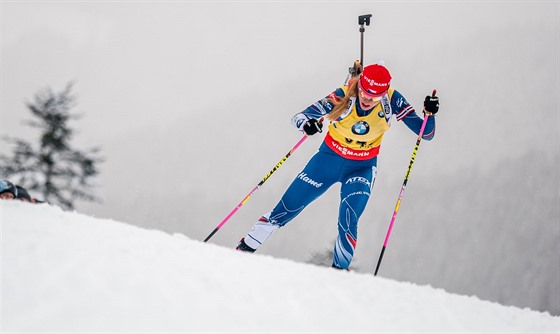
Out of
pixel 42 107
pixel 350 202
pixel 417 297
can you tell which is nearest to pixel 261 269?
pixel 417 297

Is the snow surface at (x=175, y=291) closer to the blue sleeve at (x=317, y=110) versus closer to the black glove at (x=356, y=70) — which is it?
the blue sleeve at (x=317, y=110)

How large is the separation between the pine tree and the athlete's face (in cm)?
1290

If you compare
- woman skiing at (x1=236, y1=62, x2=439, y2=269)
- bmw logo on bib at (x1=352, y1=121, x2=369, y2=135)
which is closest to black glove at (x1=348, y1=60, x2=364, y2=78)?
woman skiing at (x1=236, y1=62, x2=439, y2=269)

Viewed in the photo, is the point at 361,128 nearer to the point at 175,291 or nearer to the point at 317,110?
the point at 317,110

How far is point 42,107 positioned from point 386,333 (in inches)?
672

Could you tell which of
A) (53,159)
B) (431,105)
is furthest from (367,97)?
(53,159)

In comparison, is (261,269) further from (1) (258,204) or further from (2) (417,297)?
(1) (258,204)

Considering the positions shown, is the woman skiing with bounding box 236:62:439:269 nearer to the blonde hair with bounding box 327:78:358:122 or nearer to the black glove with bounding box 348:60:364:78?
the blonde hair with bounding box 327:78:358:122

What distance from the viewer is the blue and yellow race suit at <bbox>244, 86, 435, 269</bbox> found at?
205 inches

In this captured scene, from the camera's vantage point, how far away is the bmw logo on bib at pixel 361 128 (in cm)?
536

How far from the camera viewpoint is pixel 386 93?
17.4 ft

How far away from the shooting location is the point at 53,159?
53.4ft

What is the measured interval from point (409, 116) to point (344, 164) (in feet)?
3.44

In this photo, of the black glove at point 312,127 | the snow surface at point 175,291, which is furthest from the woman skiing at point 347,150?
the snow surface at point 175,291
